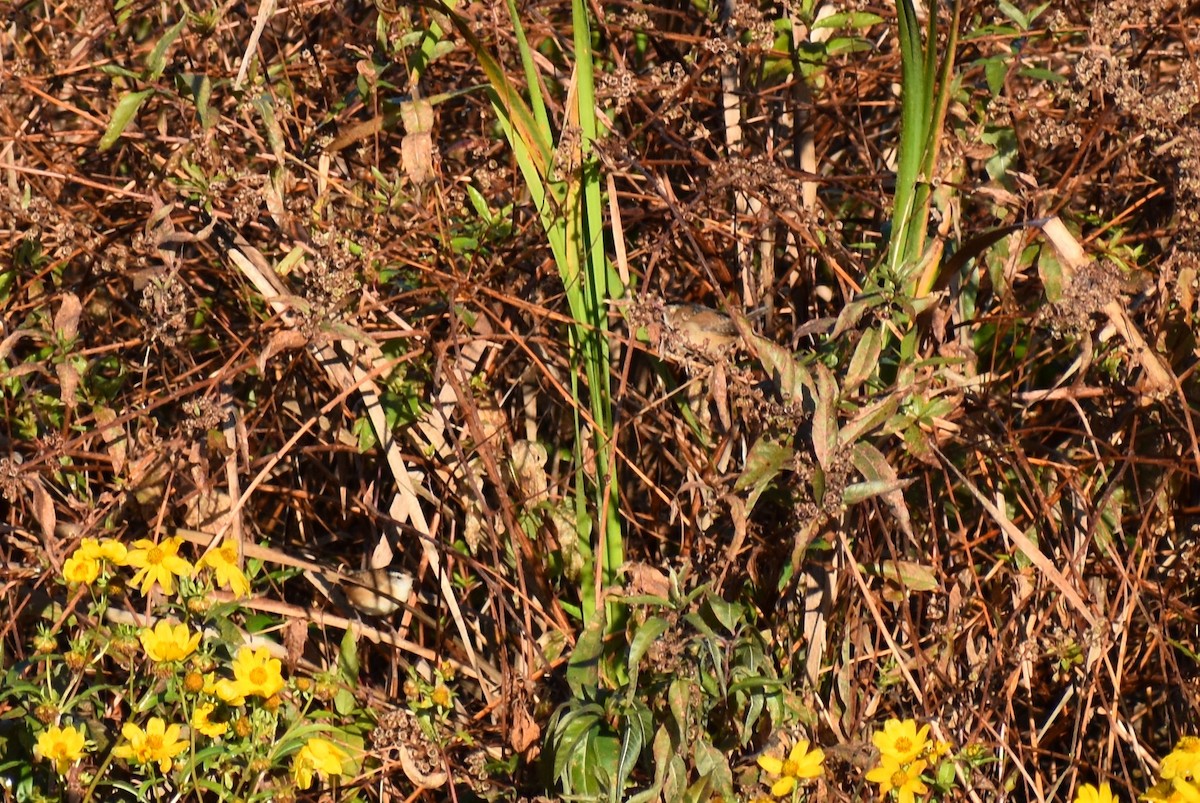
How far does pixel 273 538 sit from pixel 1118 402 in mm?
1392

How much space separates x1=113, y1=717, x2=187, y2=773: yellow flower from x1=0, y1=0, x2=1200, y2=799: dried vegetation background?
1.06 feet

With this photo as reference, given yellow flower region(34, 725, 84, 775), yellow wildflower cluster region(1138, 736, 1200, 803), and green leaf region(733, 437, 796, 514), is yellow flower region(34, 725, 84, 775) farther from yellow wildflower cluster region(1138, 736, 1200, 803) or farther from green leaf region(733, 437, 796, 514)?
yellow wildflower cluster region(1138, 736, 1200, 803)

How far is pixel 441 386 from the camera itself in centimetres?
207

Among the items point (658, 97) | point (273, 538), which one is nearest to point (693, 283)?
point (658, 97)

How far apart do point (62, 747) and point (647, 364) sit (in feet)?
3.25

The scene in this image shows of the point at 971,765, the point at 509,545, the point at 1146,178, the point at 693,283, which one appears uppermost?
the point at 1146,178

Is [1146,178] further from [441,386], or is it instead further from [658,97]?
[441,386]

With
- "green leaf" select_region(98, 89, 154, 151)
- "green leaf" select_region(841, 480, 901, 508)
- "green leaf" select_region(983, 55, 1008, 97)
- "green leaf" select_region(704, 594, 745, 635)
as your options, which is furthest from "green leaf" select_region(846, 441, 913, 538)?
"green leaf" select_region(98, 89, 154, 151)

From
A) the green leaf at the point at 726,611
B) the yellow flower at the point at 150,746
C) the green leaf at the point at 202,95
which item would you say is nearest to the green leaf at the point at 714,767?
the green leaf at the point at 726,611

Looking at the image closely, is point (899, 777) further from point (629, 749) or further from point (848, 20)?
point (848, 20)

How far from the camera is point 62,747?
5.56ft

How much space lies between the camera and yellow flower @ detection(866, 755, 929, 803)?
167 cm

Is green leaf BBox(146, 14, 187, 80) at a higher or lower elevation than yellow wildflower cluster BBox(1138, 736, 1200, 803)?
higher

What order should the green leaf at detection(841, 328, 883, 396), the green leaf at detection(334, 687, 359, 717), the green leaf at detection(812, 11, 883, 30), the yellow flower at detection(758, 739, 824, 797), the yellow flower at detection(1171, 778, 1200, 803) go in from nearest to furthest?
1. the yellow flower at detection(1171, 778, 1200, 803)
2. the yellow flower at detection(758, 739, 824, 797)
3. the green leaf at detection(841, 328, 883, 396)
4. the green leaf at detection(334, 687, 359, 717)
5. the green leaf at detection(812, 11, 883, 30)
